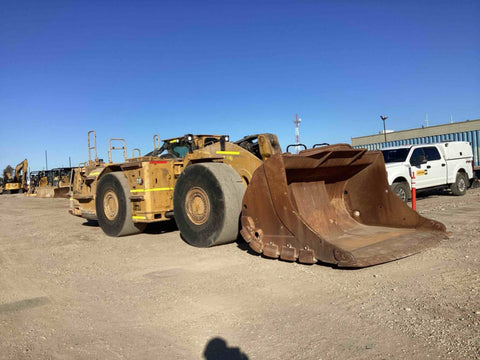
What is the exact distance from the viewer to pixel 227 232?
632 centimetres

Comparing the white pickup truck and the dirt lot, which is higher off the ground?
the white pickup truck

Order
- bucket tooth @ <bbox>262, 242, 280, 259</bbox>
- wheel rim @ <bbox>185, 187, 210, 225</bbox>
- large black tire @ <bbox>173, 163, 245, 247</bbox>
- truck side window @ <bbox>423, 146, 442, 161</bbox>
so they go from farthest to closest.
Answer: truck side window @ <bbox>423, 146, 442, 161</bbox> → wheel rim @ <bbox>185, 187, 210, 225</bbox> → large black tire @ <bbox>173, 163, 245, 247</bbox> → bucket tooth @ <bbox>262, 242, 280, 259</bbox>

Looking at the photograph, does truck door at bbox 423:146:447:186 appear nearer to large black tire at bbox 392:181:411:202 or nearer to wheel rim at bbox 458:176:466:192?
wheel rim at bbox 458:176:466:192

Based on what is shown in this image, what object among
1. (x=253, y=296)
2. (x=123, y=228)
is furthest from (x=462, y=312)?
(x=123, y=228)

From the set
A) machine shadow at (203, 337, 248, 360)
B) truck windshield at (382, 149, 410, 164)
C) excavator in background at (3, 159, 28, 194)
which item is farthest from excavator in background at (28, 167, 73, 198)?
machine shadow at (203, 337, 248, 360)

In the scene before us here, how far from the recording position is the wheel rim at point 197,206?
6629 millimetres

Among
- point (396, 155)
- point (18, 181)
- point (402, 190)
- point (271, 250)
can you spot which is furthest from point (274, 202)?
point (18, 181)

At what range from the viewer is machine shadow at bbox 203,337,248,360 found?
2945 millimetres

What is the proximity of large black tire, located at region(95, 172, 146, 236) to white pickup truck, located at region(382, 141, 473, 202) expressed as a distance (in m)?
6.84

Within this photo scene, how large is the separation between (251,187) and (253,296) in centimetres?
163

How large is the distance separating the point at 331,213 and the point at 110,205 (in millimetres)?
5173

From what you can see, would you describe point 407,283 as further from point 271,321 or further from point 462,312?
point 271,321

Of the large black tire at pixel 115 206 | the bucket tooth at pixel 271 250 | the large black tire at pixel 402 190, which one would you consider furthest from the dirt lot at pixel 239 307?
the large black tire at pixel 402 190

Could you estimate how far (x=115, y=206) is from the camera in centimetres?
875
